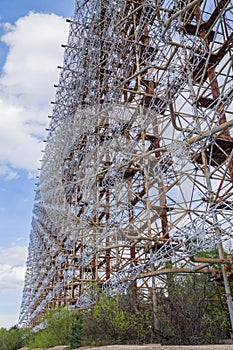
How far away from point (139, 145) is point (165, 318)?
5.80 m

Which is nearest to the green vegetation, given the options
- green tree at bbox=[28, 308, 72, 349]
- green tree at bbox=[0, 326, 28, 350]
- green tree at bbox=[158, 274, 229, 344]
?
green tree at bbox=[158, 274, 229, 344]

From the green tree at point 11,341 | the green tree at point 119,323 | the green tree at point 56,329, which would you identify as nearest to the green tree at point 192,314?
the green tree at point 119,323

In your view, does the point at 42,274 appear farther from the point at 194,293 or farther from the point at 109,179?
the point at 194,293

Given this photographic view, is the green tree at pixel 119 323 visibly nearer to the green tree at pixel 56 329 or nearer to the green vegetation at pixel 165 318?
the green vegetation at pixel 165 318

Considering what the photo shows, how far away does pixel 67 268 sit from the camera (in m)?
18.9

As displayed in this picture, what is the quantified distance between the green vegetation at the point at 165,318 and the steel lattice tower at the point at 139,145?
0.57 meters

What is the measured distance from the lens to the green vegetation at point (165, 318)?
7801mm

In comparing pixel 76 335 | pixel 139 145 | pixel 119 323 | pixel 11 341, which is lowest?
A: pixel 11 341

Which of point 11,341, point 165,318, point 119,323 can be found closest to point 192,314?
point 165,318

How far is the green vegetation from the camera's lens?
7.80m

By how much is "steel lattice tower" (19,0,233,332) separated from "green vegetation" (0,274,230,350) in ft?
1.88

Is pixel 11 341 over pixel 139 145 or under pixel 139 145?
under

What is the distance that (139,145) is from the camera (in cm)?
1189

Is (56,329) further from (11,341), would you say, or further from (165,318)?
(11,341)
